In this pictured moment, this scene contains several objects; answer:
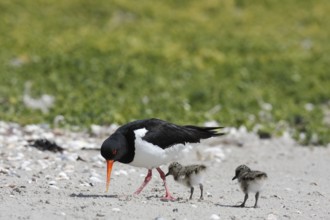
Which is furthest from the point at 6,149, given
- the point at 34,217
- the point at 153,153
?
the point at 34,217

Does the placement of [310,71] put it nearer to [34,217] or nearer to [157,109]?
[157,109]

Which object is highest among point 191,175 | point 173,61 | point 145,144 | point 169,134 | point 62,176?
point 173,61

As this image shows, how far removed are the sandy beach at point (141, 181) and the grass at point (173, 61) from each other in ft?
4.36

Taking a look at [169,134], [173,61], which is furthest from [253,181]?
[173,61]

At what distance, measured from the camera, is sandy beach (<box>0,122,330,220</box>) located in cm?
1006

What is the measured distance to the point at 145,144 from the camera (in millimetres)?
11195

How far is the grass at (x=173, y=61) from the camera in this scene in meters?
20.0

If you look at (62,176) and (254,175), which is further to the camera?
(62,176)

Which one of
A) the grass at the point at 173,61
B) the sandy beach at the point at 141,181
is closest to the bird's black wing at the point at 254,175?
the sandy beach at the point at 141,181

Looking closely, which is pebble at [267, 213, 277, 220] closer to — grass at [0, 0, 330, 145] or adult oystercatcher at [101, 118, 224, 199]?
adult oystercatcher at [101, 118, 224, 199]

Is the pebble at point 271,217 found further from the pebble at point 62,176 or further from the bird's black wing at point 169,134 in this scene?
the pebble at point 62,176

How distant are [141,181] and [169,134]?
6.09 feet

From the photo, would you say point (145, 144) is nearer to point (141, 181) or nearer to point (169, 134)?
point (169, 134)

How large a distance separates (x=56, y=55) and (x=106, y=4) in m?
9.75
